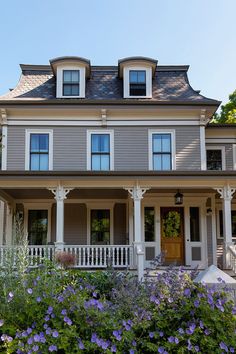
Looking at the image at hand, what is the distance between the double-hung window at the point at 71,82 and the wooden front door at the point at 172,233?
17.8ft

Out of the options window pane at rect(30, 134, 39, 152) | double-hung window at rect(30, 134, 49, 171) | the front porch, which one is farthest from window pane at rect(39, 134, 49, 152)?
the front porch

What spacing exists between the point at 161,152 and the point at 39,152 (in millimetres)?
4338

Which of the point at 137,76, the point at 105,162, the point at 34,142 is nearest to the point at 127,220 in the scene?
the point at 105,162

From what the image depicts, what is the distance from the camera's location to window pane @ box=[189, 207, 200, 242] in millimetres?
13622

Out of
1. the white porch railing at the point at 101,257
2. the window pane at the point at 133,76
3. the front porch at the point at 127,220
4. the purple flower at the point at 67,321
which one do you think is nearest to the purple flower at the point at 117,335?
the purple flower at the point at 67,321

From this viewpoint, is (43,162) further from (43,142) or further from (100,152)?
(100,152)

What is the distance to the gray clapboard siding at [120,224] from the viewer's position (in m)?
14.3

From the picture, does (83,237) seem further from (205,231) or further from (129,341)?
(129,341)

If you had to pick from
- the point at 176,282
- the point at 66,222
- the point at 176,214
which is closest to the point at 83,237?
the point at 66,222

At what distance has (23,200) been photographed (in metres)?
14.3

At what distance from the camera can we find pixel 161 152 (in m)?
14.0

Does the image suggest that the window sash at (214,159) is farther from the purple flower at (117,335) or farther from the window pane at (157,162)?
the purple flower at (117,335)

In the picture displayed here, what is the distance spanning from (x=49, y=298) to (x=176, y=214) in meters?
10.3

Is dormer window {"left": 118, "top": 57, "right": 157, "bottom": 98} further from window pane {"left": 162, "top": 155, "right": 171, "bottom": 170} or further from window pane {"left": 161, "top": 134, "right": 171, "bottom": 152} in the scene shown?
window pane {"left": 162, "top": 155, "right": 171, "bottom": 170}
